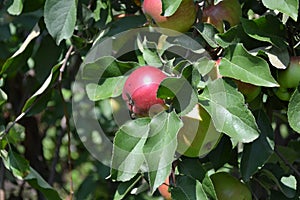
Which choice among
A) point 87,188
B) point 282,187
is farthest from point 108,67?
point 87,188

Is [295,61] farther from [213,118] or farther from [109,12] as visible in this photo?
[109,12]

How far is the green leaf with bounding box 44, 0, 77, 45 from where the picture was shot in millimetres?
1116

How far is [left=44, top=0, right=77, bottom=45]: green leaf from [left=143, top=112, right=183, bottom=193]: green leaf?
316 millimetres

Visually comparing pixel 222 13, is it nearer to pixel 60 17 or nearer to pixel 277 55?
pixel 277 55

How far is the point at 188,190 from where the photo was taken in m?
0.98

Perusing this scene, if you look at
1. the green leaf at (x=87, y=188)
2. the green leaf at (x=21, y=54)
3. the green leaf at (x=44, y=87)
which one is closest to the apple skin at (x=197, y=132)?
the green leaf at (x=44, y=87)

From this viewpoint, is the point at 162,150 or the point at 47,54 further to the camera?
the point at 47,54

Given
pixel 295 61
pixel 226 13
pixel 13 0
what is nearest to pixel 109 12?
pixel 13 0

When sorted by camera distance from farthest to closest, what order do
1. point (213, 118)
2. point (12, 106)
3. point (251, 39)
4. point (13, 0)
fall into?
point (12, 106) → point (13, 0) → point (251, 39) → point (213, 118)

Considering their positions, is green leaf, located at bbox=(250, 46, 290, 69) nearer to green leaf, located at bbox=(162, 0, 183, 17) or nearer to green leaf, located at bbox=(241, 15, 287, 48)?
green leaf, located at bbox=(241, 15, 287, 48)

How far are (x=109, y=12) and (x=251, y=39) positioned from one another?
35cm

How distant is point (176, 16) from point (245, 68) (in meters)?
0.14

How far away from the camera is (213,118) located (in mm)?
902

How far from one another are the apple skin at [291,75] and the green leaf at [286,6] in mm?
99
